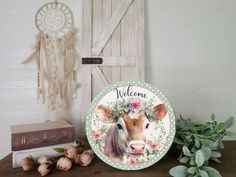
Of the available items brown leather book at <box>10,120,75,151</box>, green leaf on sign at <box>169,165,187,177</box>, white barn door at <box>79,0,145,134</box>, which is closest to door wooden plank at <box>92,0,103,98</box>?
white barn door at <box>79,0,145,134</box>

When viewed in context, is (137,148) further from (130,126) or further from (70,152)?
(70,152)

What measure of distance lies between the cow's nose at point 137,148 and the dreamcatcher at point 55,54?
0.52m

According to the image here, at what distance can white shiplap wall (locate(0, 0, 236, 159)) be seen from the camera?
3.46 feet

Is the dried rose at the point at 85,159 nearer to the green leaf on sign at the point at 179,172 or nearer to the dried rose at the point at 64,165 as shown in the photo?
the dried rose at the point at 64,165

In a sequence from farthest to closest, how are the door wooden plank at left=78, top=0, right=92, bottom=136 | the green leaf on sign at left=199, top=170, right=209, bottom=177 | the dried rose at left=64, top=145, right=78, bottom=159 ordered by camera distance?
the door wooden plank at left=78, top=0, right=92, bottom=136, the dried rose at left=64, top=145, right=78, bottom=159, the green leaf on sign at left=199, top=170, right=209, bottom=177

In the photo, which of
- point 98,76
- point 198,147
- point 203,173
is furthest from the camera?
point 98,76

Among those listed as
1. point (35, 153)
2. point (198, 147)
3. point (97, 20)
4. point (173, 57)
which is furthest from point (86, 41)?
point (198, 147)

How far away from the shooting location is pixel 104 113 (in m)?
0.67

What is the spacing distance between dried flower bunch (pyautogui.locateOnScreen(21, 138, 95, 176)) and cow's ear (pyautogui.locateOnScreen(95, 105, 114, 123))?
135mm

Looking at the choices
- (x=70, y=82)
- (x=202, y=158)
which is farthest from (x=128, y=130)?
(x=70, y=82)

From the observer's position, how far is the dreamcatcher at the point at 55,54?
3.37 feet

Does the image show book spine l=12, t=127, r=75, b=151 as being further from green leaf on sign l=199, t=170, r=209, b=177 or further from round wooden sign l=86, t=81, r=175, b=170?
green leaf on sign l=199, t=170, r=209, b=177

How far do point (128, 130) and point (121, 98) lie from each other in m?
0.11

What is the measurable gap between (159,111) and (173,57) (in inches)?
20.5
